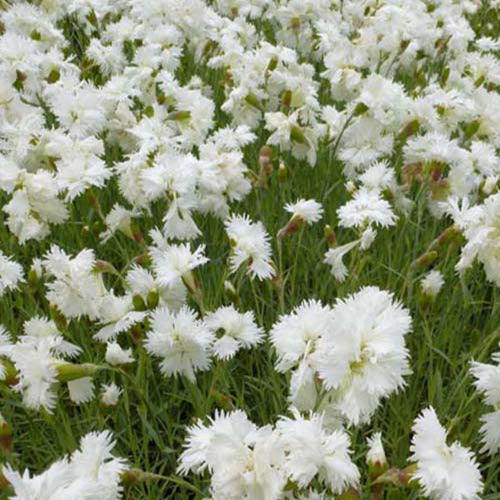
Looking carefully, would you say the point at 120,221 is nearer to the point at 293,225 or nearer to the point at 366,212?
the point at 293,225

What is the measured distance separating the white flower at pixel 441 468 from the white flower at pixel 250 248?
1.81ft

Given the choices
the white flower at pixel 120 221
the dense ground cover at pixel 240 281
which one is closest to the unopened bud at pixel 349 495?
the dense ground cover at pixel 240 281

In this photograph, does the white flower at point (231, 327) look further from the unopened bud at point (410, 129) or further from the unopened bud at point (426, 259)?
the unopened bud at point (410, 129)

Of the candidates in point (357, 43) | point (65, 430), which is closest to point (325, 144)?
point (357, 43)

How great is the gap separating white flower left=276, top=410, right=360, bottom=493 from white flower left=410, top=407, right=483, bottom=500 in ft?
0.30

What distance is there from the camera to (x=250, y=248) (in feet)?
4.64

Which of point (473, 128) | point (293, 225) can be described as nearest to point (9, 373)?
point (293, 225)

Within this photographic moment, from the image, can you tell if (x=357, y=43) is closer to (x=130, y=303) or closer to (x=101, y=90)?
(x=101, y=90)

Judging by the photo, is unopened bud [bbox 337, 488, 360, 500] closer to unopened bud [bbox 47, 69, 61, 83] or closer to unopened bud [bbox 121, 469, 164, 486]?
unopened bud [bbox 121, 469, 164, 486]

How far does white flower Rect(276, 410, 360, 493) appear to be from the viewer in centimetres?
88

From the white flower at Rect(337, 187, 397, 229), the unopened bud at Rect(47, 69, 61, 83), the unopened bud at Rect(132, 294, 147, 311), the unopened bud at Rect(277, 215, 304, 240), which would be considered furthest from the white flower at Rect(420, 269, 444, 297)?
the unopened bud at Rect(47, 69, 61, 83)

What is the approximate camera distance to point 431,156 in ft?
6.02

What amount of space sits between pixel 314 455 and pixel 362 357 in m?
0.17

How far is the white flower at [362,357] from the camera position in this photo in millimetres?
962
